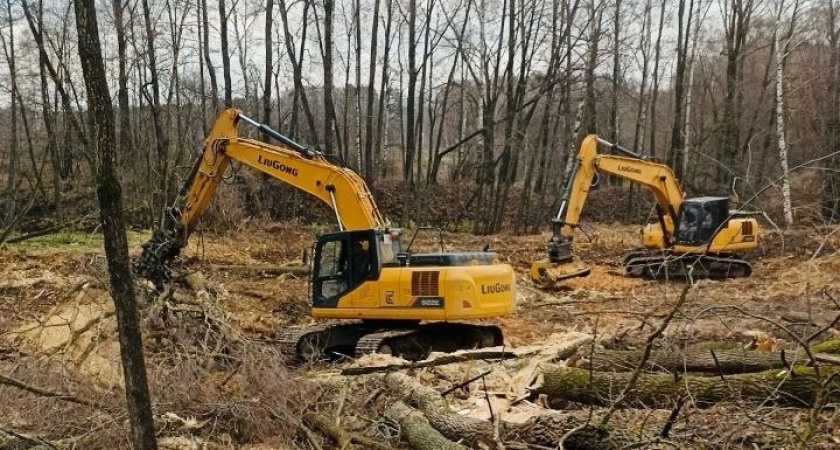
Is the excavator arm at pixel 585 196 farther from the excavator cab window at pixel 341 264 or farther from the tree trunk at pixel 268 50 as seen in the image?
the tree trunk at pixel 268 50

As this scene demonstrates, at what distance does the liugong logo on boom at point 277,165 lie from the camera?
9969 millimetres

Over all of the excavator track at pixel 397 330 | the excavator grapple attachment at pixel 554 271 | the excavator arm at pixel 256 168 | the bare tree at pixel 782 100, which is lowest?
the excavator track at pixel 397 330

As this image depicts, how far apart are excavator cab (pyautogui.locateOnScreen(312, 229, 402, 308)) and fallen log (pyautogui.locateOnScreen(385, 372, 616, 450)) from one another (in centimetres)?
313

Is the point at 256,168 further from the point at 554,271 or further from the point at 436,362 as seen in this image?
the point at 554,271

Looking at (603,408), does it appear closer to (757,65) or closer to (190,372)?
(190,372)

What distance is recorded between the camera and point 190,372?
6.15 meters

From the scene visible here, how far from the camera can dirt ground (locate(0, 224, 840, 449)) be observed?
17.3 ft

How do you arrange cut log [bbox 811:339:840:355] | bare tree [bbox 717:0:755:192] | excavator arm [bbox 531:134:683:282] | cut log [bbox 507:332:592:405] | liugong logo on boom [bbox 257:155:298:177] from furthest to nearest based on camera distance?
bare tree [bbox 717:0:755:192] → excavator arm [bbox 531:134:683:282] → liugong logo on boom [bbox 257:155:298:177] → cut log [bbox 507:332:592:405] → cut log [bbox 811:339:840:355]

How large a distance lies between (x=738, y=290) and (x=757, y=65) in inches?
1093

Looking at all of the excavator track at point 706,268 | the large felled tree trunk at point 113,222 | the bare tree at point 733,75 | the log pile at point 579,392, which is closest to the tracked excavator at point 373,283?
the log pile at point 579,392

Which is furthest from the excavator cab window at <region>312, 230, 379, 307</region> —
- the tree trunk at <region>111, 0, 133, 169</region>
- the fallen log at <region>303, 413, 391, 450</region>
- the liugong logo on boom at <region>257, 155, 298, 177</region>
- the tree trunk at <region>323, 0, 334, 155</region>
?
the tree trunk at <region>323, 0, 334, 155</region>

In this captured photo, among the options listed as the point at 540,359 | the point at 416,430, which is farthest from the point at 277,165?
the point at 416,430

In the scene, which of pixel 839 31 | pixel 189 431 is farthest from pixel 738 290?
pixel 839 31

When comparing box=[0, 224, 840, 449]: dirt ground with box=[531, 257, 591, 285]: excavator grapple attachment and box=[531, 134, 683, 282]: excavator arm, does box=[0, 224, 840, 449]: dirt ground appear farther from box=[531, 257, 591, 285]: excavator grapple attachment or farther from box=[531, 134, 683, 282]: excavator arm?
box=[531, 134, 683, 282]: excavator arm
